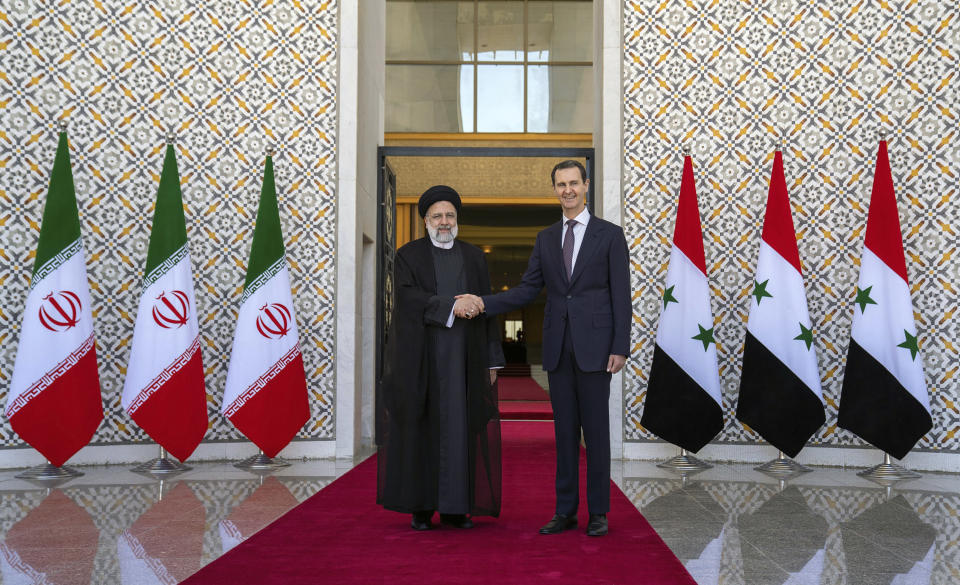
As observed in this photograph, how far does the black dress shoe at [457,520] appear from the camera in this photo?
4.00 metres

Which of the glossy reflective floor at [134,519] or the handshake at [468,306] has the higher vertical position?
the handshake at [468,306]

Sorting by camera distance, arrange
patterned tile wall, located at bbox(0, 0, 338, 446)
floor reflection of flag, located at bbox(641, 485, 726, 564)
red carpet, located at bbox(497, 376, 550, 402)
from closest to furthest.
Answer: floor reflection of flag, located at bbox(641, 485, 726, 564) < patterned tile wall, located at bbox(0, 0, 338, 446) < red carpet, located at bbox(497, 376, 550, 402)

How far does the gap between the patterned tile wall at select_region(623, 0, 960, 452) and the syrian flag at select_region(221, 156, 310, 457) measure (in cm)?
256

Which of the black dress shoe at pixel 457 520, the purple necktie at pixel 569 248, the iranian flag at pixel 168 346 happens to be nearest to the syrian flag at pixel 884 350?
the purple necktie at pixel 569 248

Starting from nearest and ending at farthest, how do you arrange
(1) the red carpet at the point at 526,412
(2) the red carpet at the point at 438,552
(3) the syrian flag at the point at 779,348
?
(2) the red carpet at the point at 438,552, (3) the syrian flag at the point at 779,348, (1) the red carpet at the point at 526,412

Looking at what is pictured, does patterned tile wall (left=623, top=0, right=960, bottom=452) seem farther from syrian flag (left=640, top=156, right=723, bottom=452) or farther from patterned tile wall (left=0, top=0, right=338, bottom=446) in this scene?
patterned tile wall (left=0, top=0, right=338, bottom=446)

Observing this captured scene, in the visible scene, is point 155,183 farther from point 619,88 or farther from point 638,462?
point 638,462

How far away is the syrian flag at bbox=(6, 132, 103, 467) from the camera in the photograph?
5.44 meters

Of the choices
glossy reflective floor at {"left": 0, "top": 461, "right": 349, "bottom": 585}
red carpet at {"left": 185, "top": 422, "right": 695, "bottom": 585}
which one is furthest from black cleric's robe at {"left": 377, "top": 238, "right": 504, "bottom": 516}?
glossy reflective floor at {"left": 0, "top": 461, "right": 349, "bottom": 585}

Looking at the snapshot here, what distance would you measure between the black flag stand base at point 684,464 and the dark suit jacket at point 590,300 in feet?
8.58

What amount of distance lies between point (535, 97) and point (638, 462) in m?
10.5

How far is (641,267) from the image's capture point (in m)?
6.72

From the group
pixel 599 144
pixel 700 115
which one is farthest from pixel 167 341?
pixel 700 115

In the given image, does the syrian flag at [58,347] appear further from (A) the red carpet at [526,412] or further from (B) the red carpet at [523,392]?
(B) the red carpet at [523,392]
